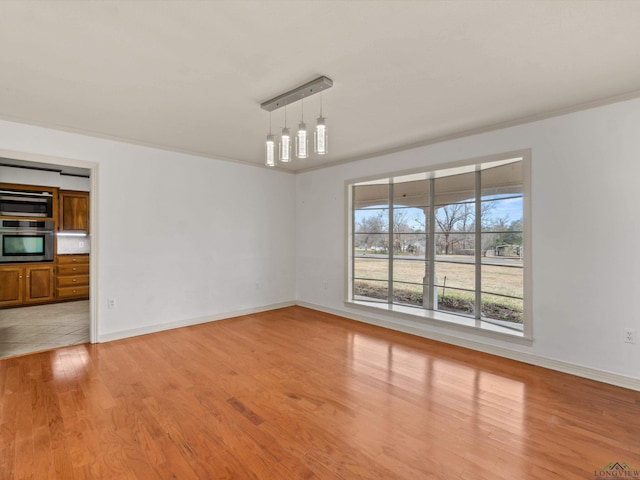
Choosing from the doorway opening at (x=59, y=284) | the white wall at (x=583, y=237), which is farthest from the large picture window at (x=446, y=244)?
the doorway opening at (x=59, y=284)

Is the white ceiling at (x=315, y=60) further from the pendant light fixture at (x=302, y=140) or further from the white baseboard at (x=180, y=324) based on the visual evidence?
the white baseboard at (x=180, y=324)

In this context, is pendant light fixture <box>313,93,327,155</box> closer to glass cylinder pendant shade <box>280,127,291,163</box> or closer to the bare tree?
glass cylinder pendant shade <box>280,127,291,163</box>

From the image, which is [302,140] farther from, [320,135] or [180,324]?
[180,324]

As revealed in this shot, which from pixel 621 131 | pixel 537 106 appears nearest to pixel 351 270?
pixel 537 106

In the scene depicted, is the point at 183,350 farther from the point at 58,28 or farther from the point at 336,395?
the point at 58,28

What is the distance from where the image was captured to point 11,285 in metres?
5.78

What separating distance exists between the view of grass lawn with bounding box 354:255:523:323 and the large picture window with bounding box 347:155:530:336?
0.04 ft

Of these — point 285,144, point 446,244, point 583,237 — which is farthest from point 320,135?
point 446,244

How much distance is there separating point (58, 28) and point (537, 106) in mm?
3961

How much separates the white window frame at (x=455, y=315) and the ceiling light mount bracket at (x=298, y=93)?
2221mm

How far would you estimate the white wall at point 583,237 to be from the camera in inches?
113

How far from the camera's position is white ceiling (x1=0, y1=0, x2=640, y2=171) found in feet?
6.00

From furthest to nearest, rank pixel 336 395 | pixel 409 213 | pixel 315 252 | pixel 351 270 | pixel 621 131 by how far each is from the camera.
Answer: pixel 315 252 → pixel 351 270 → pixel 409 213 → pixel 621 131 → pixel 336 395

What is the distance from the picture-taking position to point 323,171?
5.80m
